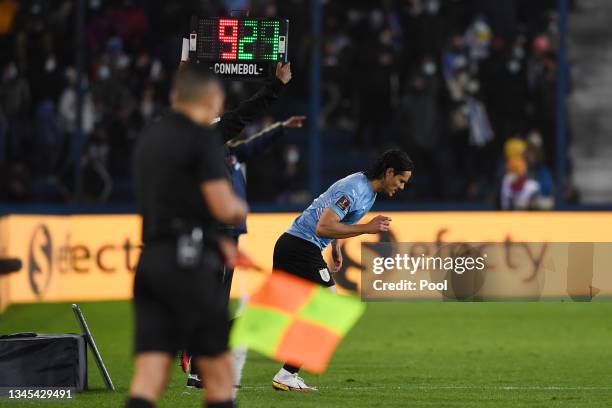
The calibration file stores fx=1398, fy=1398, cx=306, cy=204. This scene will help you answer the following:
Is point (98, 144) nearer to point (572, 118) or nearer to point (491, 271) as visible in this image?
point (572, 118)

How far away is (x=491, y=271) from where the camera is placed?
10.6m

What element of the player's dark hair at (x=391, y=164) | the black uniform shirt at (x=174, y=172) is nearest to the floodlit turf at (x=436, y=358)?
the player's dark hair at (x=391, y=164)

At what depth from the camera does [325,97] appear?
2212 centimetres

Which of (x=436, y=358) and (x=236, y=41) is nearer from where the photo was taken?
(x=236, y=41)

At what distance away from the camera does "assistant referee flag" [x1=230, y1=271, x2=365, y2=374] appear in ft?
19.8

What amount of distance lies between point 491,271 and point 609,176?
40.5 feet

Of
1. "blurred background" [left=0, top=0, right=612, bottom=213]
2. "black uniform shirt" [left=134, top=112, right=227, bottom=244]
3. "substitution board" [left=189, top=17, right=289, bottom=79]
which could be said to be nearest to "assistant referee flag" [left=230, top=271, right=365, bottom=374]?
"black uniform shirt" [left=134, top=112, right=227, bottom=244]

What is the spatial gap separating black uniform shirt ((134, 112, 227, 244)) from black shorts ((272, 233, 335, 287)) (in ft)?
12.6

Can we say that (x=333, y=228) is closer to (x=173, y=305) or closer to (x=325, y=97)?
(x=173, y=305)

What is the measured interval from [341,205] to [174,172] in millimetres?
3572

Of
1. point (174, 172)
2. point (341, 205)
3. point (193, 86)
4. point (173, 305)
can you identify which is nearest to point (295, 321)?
point (173, 305)

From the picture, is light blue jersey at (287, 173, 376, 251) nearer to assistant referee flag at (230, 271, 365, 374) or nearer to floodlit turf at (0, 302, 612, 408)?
floodlit turf at (0, 302, 612, 408)

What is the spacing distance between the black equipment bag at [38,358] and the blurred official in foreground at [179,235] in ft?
11.4

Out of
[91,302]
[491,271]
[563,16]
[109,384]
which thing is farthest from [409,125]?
[109,384]
